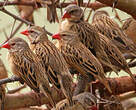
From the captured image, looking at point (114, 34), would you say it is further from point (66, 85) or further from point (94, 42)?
point (66, 85)

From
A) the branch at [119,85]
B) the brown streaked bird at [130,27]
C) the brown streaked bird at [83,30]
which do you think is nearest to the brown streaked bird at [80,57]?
the brown streaked bird at [83,30]

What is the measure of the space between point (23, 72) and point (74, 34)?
513mm

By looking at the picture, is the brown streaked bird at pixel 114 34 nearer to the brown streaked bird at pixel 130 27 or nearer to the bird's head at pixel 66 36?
the brown streaked bird at pixel 130 27

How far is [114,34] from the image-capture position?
3.51 m

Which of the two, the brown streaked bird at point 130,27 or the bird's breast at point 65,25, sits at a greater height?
the bird's breast at point 65,25

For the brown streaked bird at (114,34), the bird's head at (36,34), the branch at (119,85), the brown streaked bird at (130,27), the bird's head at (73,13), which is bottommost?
the branch at (119,85)

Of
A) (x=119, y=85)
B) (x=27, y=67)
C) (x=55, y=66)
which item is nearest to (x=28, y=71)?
(x=27, y=67)

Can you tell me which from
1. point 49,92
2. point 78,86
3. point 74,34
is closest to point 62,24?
point 74,34

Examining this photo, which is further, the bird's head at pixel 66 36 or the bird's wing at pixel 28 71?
the bird's head at pixel 66 36

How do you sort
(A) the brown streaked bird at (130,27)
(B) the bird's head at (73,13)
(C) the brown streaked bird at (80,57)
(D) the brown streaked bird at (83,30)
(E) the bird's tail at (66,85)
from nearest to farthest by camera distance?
1. (E) the bird's tail at (66,85)
2. (C) the brown streaked bird at (80,57)
3. (D) the brown streaked bird at (83,30)
4. (B) the bird's head at (73,13)
5. (A) the brown streaked bird at (130,27)

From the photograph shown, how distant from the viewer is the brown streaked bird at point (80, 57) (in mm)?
2812

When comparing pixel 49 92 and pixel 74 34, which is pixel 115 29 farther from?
pixel 49 92

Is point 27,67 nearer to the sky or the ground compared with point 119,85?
nearer to the sky

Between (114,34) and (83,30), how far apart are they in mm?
415
